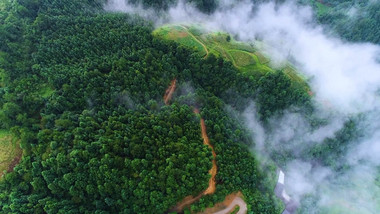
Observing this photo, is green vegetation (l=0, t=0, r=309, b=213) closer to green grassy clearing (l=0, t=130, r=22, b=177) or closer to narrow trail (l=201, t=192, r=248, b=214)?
narrow trail (l=201, t=192, r=248, b=214)

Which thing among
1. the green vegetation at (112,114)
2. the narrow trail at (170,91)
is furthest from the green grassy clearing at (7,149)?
the narrow trail at (170,91)

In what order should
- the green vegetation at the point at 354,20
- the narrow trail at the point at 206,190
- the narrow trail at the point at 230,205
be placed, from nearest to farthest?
1. the narrow trail at the point at 206,190
2. the narrow trail at the point at 230,205
3. the green vegetation at the point at 354,20

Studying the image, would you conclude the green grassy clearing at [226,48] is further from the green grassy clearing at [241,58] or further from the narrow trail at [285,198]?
the narrow trail at [285,198]

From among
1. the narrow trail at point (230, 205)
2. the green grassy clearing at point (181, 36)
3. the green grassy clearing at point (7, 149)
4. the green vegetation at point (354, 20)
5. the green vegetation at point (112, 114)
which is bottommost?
the green grassy clearing at point (7, 149)

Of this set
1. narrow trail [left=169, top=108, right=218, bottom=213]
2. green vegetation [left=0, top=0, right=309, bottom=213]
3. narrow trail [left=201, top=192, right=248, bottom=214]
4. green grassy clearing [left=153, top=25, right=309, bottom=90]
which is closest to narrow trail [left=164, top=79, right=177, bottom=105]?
green vegetation [left=0, top=0, right=309, bottom=213]

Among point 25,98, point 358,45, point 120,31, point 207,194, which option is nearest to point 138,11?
point 120,31

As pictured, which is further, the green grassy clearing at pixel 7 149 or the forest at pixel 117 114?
the green grassy clearing at pixel 7 149

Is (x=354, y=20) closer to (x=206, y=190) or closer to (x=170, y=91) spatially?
(x=170, y=91)

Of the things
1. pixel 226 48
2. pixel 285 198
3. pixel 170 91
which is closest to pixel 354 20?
pixel 226 48
